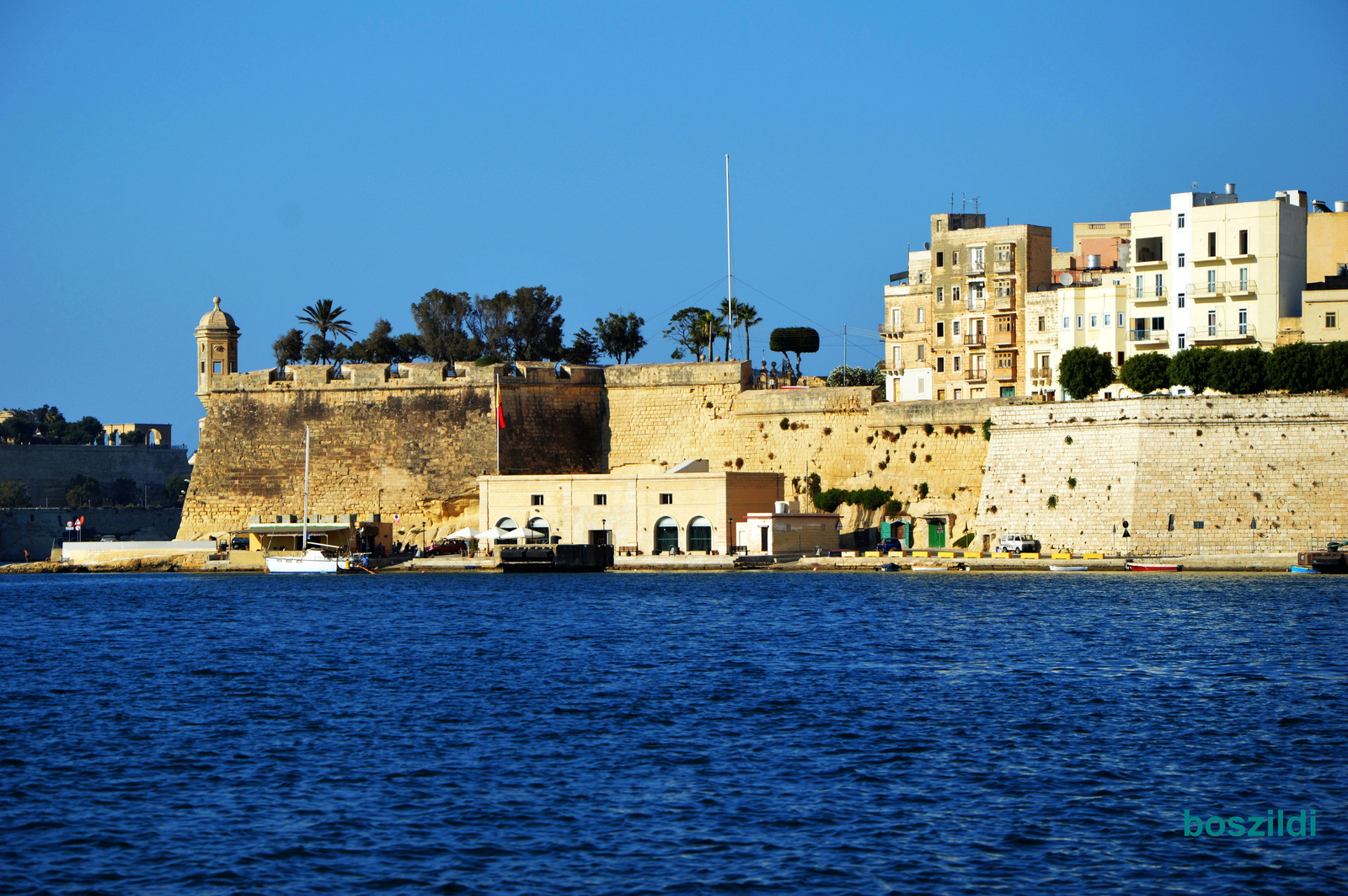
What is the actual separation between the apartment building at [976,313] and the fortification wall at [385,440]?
1010cm

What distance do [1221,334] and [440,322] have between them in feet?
89.8

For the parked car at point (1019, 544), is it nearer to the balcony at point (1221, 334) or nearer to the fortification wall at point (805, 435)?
the fortification wall at point (805, 435)

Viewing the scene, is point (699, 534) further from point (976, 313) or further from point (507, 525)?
point (976, 313)

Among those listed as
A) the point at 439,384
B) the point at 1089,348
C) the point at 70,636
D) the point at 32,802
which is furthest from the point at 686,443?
the point at 32,802

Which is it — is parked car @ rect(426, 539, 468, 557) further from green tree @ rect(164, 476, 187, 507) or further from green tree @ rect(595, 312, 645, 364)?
green tree @ rect(164, 476, 187, 507)

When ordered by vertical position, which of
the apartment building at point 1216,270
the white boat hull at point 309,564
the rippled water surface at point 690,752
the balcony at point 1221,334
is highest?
the apartment building at point 1216,270

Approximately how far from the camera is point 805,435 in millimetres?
44781

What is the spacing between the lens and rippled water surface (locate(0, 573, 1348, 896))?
36.2 ft

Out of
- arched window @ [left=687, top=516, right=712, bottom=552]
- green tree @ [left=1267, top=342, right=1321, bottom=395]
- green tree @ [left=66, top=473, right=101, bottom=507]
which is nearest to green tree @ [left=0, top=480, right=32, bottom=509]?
green tree @ [left=66, top=473, right=101, bottom=507]

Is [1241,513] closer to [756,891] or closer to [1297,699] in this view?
[1297,699]

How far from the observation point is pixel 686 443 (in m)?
46.6

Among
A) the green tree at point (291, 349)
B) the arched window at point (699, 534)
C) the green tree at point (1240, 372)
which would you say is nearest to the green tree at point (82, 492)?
→ the green tree at point (291, 349)

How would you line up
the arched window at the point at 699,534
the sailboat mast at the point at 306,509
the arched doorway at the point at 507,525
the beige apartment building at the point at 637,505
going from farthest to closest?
the sailboat mast at the point at 306,509 → the arched doorway at the point at 507,525 → the arched window at the point at 699,534 → the beige apartment building at the point at 637,505

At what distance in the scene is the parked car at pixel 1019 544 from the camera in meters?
36.9
